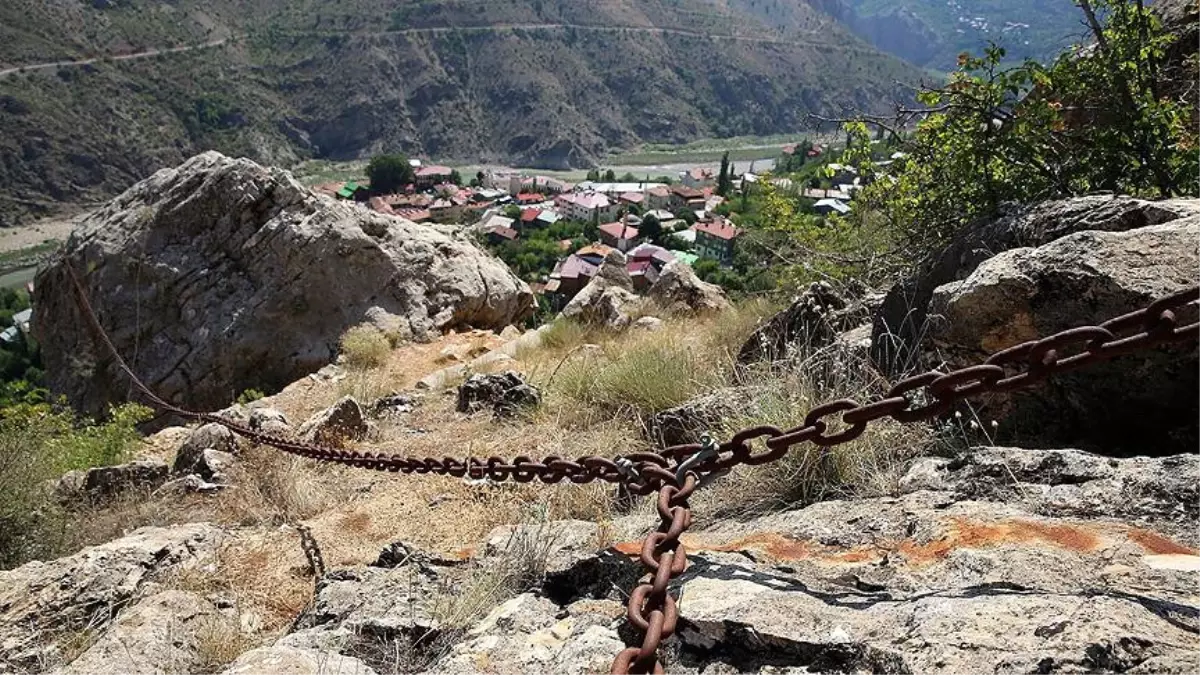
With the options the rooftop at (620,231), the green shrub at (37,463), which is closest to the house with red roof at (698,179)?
the rooftop at (620,231)

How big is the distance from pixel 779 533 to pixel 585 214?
60050mm

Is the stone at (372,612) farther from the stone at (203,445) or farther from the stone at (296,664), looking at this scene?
the stone at (203,445)

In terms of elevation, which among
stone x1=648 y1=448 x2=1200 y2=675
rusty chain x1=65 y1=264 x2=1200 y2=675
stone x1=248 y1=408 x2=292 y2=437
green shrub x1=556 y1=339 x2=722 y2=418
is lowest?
stone x1=248 y1=408 x2=292 y2=437

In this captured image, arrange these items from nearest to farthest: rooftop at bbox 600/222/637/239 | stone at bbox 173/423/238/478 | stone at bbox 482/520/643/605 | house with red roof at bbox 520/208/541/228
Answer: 1. stone at bbox 482/520/643/605
2. stone at bbox 173/423/238/478
3. rooftop at bbox 600/222/637/239
4. house with red roof at bbox 520/208/541/228

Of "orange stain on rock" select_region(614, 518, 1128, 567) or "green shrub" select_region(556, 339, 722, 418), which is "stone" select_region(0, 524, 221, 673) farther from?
"green shrub" select_region(556, 339, 722, 418)

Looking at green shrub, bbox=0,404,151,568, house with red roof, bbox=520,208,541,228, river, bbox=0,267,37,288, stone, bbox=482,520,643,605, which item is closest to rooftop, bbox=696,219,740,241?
house with red roof, bbox=520,208,541,228

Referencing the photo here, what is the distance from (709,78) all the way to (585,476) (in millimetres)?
132877

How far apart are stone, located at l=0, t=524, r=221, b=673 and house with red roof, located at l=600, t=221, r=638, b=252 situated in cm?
4729

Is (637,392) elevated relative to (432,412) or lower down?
elevated

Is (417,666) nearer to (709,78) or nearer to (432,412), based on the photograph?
(432,412)

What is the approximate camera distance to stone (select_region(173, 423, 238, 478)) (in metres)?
5.25

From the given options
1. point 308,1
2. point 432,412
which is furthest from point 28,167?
point 432,412

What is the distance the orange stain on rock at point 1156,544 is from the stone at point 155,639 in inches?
97.7

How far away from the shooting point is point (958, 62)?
4703 mm
